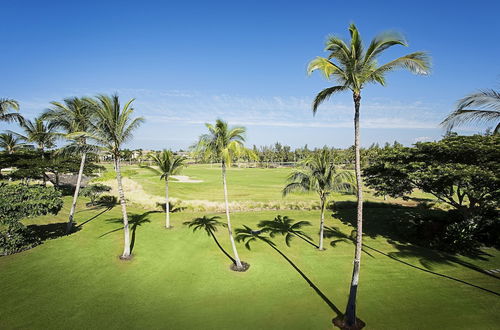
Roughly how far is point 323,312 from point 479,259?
13.1 m

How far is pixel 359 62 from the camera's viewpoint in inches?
348

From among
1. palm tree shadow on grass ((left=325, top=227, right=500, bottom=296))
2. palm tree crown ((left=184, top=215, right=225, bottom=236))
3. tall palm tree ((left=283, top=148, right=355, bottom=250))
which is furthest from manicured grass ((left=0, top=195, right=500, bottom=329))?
tall palm tree ((left=283, top=148, right=355, bottom=250))

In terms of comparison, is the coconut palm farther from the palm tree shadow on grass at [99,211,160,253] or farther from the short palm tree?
the palm tree shadow on grass at [99,211,160,253]

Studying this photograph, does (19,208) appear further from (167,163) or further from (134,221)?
(167,163)

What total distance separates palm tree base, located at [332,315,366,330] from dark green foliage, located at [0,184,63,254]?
16.7 metres

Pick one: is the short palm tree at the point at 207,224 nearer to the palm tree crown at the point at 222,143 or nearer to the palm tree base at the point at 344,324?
the palm tree crown at the point at 222,143

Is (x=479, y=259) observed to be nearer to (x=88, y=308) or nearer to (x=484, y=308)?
(x=484, y=308)

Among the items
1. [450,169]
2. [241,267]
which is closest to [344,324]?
[241,267]

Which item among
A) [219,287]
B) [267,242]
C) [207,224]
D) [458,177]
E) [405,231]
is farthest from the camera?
[207,224]

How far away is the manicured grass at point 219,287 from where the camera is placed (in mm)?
10141

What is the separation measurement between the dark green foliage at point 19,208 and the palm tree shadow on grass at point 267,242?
12829 mm

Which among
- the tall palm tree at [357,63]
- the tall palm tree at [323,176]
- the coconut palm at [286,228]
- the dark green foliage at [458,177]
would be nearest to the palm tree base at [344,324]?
the tall palm tree at [357,63]

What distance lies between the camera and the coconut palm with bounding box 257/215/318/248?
20909 millimetres

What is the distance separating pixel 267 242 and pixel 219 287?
284 inches
